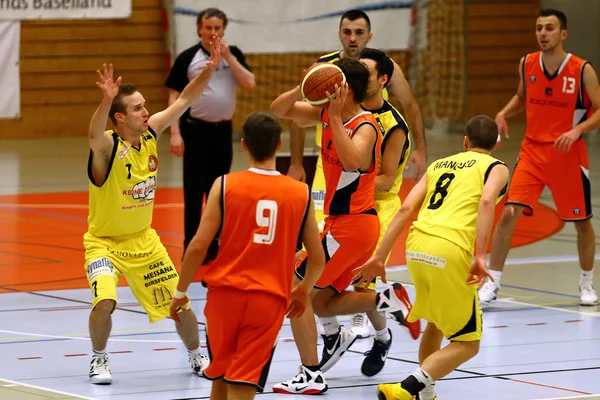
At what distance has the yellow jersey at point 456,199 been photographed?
17.7 feet

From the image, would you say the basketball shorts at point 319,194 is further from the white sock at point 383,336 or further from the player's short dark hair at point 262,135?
the player's short dark hair at point 262,135

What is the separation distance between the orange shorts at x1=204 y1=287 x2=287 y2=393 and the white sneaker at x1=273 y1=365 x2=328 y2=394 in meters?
1.14

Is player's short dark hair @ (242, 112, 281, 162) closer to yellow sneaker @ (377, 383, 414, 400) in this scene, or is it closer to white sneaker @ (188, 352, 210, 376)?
yellow sneaker @ (377, 383, 414, 400)

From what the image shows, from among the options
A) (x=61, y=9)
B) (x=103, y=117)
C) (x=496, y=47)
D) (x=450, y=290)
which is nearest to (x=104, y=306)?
(x=103, y=117)

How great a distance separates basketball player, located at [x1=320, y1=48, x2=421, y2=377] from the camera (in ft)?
20.6

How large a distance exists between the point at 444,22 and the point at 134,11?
18.5ft

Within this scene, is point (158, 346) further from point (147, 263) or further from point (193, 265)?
point (193, 265)

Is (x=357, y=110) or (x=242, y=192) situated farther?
(x=357, y=110)

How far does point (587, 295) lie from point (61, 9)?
11.1 m

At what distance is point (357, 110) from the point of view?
6.00 metres

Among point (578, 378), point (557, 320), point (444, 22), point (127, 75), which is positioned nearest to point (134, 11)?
point (127, 75)

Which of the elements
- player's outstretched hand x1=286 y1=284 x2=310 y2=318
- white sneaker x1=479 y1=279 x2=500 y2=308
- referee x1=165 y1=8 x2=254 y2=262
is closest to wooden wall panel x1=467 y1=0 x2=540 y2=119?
referee x1=165 y1=8 x2=254 y2=262

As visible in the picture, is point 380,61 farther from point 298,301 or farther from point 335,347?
point 298,301

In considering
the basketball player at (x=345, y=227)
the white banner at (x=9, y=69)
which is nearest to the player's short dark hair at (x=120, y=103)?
the basketball player at (x=345, y=227)
